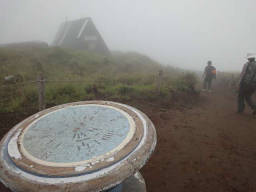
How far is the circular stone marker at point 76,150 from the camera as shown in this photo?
4.88 feet

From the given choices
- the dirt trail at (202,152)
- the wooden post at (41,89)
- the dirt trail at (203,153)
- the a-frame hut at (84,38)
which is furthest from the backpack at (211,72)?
the a-frame hut at (84,38)

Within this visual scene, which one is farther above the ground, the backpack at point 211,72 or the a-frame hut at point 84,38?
the a-frame hut at point 84,38

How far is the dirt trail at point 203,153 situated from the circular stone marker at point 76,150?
1305 millimetres

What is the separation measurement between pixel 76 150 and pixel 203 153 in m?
2.76

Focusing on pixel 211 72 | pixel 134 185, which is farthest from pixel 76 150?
pixel 211 72

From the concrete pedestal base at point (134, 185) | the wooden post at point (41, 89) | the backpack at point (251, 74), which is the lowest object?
the concrete pedestal base at point (134, 185)

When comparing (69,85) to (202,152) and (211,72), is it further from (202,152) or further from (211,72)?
(211,72)

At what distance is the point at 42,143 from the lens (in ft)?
6.37

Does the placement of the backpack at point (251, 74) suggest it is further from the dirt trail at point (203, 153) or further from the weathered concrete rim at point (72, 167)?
the weathered concrete rim at point (72, 167)

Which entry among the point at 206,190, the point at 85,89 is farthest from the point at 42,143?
the point at 85,89

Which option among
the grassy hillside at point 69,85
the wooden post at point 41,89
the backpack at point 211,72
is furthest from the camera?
the backpack at point 211,72

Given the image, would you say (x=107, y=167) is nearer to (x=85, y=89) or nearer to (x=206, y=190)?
(x=206, y=190)

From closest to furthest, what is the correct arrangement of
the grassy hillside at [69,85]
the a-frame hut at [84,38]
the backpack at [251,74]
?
the backpack at [251,74] < the grassy hillside at [69,85] < the a-frame hut at [84,38]

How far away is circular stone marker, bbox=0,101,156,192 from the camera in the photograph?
149 centimetres
